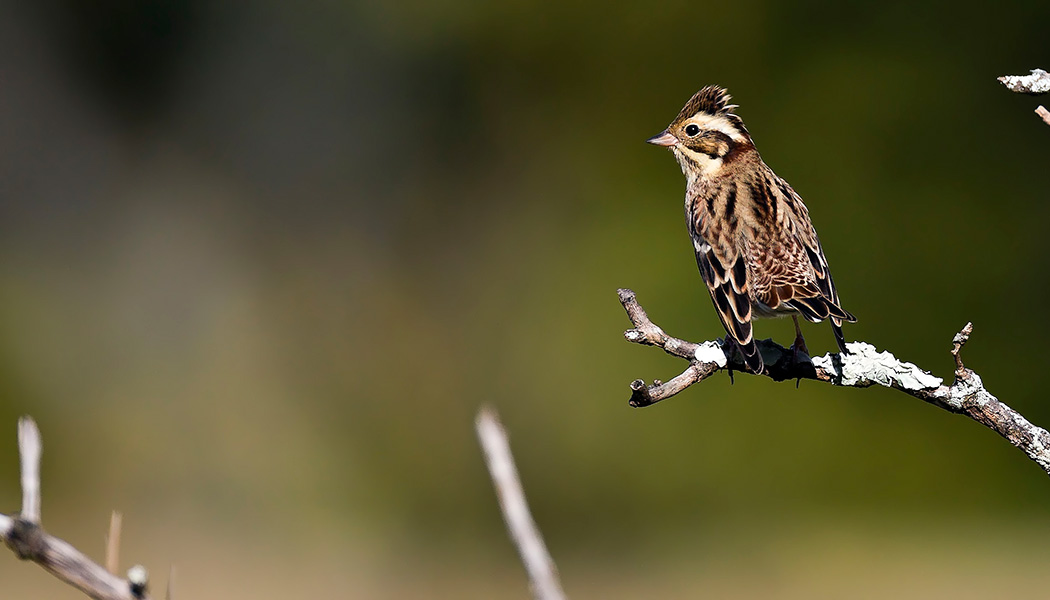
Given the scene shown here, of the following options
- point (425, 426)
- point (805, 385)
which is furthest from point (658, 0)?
point (425, 426)

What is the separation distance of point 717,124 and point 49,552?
2.82 m

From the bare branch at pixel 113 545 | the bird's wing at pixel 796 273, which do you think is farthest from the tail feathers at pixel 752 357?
the bare branch at pixel 113 545

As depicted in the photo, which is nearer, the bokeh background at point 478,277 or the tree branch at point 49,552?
the tree branch at point 49,552

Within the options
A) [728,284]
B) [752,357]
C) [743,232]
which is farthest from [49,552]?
[743,232]

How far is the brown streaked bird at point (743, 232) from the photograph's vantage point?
2.92 metres

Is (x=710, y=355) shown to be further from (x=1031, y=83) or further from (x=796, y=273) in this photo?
(x=1031, y=83)

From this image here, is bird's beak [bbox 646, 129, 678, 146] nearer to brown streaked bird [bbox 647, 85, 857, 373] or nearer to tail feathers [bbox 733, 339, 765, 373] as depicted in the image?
brown streaked bird [bbox 647, 85, 857, 373]

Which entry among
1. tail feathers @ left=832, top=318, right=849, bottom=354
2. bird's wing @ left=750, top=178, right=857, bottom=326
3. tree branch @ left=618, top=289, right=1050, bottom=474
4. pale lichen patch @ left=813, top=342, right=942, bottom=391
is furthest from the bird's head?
pale lichen patch @ left=813, top=342, right=942, bottom=391

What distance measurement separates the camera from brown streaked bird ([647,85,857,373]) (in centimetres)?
292

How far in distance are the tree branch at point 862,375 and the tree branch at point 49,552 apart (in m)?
1.01

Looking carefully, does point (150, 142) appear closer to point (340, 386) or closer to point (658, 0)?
point (340, 386)

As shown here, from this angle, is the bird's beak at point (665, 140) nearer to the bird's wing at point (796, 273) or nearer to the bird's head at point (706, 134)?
the bird's head at point (706, 134)

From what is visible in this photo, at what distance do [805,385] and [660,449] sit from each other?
1.12 m

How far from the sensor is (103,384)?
8.77 metres
